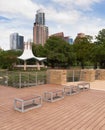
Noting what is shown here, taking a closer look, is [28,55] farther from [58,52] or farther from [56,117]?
[56,117]

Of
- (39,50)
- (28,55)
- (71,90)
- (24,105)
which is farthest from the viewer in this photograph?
(39,50)

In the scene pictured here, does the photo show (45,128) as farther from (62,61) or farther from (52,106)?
(62,61)

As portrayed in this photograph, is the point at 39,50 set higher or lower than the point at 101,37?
lower

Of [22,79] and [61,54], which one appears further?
[61,54]

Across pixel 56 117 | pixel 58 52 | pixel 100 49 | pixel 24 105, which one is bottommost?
pixel 56 117

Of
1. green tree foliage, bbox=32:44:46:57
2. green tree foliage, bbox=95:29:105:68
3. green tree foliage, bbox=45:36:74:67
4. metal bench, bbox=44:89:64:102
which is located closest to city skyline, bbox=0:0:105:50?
green tree foliage, bbox=95:29:105:68

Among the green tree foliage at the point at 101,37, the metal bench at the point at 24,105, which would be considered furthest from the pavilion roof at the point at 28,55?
the metal bench at the point at 24,105

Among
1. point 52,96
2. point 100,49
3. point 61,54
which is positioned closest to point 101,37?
point 100,49

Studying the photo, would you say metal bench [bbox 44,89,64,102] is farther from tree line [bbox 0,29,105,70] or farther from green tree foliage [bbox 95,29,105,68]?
tree line [bbox 0,29,105,70]

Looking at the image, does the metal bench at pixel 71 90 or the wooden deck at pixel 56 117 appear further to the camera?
the metal bench at pixel 71 90

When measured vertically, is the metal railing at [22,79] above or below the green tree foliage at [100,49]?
below

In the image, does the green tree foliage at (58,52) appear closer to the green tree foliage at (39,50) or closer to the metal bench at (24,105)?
the green tree foliage at (39,50)

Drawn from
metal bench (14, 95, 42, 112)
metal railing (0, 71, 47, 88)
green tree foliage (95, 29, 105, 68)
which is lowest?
metal bench (14, 95, 42, 112)

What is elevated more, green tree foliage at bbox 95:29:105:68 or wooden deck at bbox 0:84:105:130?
green tree foliage at bbox 95:29:105:68
